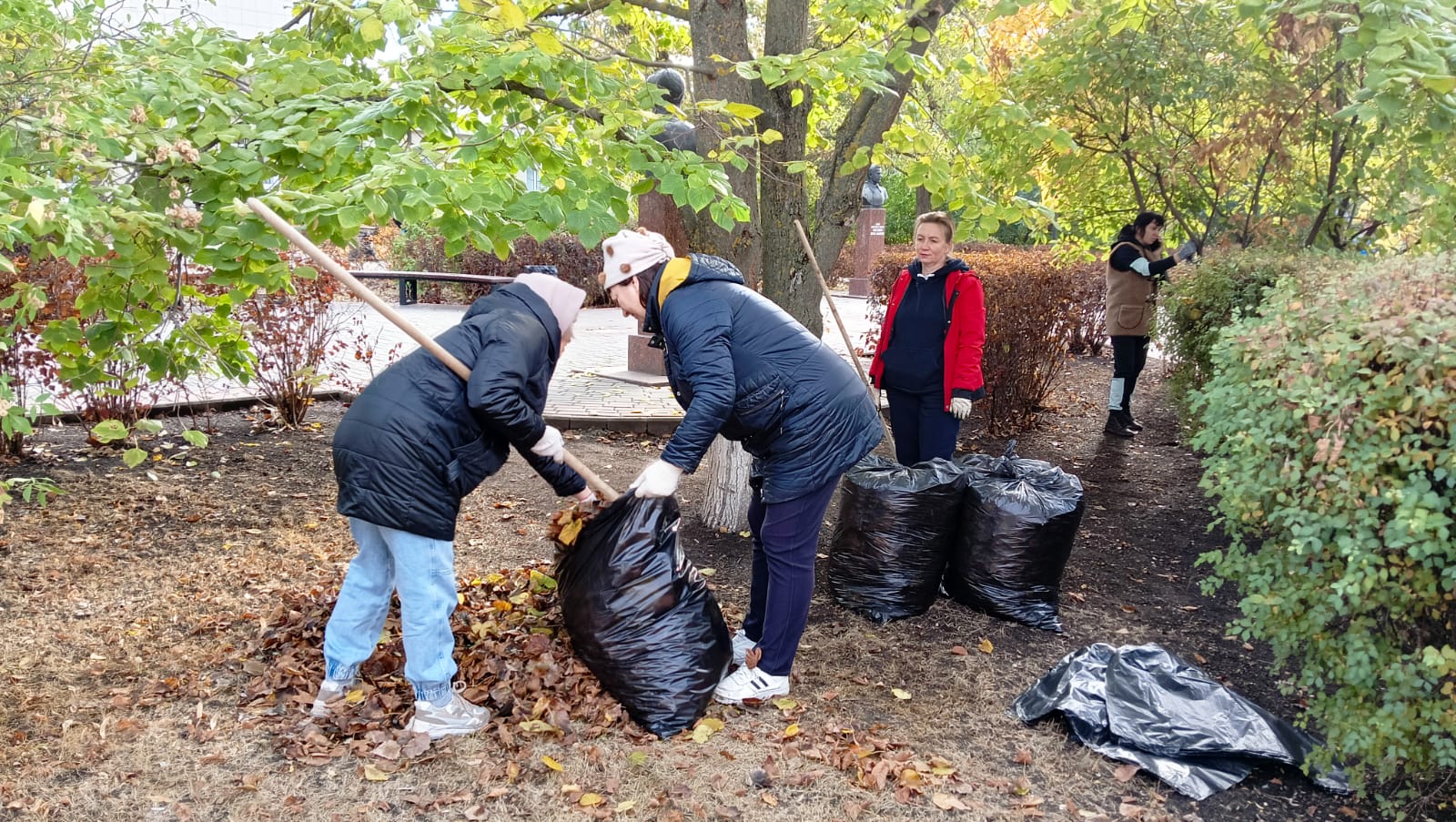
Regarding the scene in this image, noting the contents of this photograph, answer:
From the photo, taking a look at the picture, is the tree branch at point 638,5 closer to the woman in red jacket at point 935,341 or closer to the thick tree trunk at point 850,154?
the thick tree trunk at point 850,154

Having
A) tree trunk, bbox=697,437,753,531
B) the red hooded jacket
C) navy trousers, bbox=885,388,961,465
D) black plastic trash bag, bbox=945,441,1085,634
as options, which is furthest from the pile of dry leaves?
the red hooded jacket

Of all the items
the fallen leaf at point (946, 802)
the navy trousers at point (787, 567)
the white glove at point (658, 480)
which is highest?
the white glove at point (658, 480)

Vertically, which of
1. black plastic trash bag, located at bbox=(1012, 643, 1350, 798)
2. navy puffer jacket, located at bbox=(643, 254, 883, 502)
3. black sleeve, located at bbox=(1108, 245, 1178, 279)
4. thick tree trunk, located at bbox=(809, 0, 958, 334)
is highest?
thick tree trunk, located at bbox=(809, 0, 958, 334)

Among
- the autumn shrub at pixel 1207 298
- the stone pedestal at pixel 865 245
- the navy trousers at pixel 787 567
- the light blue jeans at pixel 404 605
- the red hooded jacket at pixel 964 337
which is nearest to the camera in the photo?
the light blue jeans at pixel 404 605

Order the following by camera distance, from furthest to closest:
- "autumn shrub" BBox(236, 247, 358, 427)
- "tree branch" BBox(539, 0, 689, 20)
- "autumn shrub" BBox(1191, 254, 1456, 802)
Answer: "autumn shrub" BBox(236, 247, 358, 427) → "tree branch" BBox(539, 0, 689, 20) → "autumn shrub" BBox(1191, 254, 1456, 802)

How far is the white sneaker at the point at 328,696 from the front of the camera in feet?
9.80

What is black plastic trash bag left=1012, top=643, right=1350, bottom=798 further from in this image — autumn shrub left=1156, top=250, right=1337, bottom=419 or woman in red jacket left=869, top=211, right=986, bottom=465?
autumn shrub left=1156, top=250, right=1337, bottom=419

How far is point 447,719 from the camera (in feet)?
9.68

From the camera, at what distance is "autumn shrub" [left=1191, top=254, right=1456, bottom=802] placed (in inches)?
87.6

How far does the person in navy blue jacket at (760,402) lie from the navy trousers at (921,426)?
1.21m

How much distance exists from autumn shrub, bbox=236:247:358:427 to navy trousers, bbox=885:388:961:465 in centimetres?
378

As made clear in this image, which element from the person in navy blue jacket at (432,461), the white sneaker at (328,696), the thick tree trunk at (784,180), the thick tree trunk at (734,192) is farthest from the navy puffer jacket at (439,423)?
the thick tree trunk at (784,180)

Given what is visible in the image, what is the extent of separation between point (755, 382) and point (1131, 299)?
496 cm

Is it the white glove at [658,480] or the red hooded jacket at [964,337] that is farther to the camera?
the red hooded jacket at [964,337]
